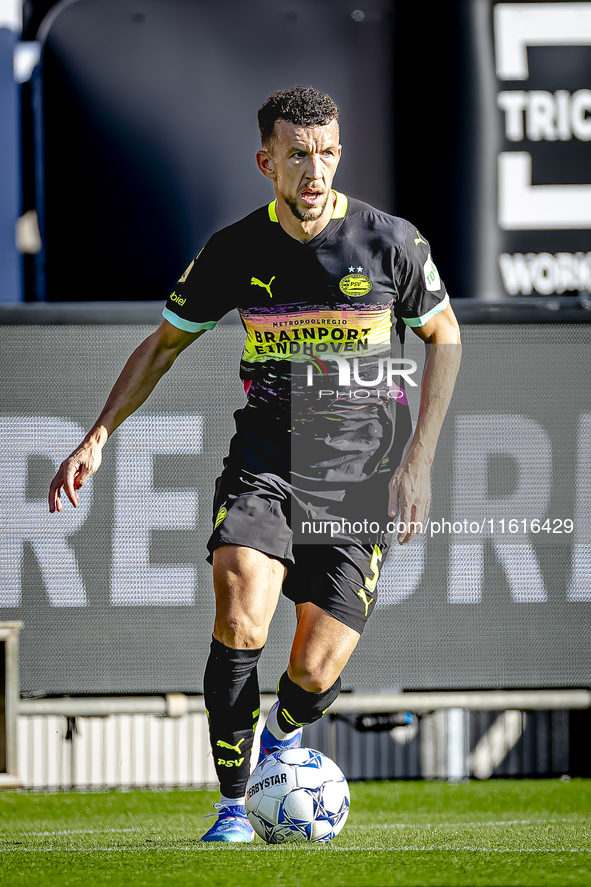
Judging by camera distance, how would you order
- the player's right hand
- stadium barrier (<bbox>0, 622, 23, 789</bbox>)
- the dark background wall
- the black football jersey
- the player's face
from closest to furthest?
the player's right hand
the player's face
the black football jersey
stadium barrier (<bbox>0, 622, 23, 789</bbox>)
the dark background wall

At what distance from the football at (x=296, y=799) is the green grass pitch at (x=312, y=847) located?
0.06 meters

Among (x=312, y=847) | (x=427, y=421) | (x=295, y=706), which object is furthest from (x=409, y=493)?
(x=312, y=847)

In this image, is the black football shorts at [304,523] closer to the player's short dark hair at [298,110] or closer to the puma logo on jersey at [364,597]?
the puma logo on jersey at [364,597]

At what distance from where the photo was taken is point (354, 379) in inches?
139

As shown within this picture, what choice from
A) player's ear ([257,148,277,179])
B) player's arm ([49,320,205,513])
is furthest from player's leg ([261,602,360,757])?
player's ear ([257,148,277,179])

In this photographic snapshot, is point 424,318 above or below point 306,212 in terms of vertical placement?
below

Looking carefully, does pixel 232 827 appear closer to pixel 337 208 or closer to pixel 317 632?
pixel 317 632

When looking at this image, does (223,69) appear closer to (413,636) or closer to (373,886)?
(413,636)

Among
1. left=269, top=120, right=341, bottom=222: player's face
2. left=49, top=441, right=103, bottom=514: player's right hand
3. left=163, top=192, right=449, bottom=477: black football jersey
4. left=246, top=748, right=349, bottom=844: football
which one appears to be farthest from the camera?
left=163, top=192, right=449, bottom=477: black football jersey

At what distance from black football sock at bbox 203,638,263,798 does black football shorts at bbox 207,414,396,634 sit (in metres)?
0.31

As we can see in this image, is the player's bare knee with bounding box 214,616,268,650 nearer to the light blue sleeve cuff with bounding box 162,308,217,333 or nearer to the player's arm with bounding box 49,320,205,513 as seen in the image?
the player's arm with bounding box 49,320,205,513

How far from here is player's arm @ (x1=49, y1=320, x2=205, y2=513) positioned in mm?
3307

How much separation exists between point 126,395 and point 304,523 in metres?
0.78

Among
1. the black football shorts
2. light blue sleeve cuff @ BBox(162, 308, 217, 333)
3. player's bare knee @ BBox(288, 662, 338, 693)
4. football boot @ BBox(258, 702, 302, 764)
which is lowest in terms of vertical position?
football boot @ BBox(258, 702, 302, 764)
